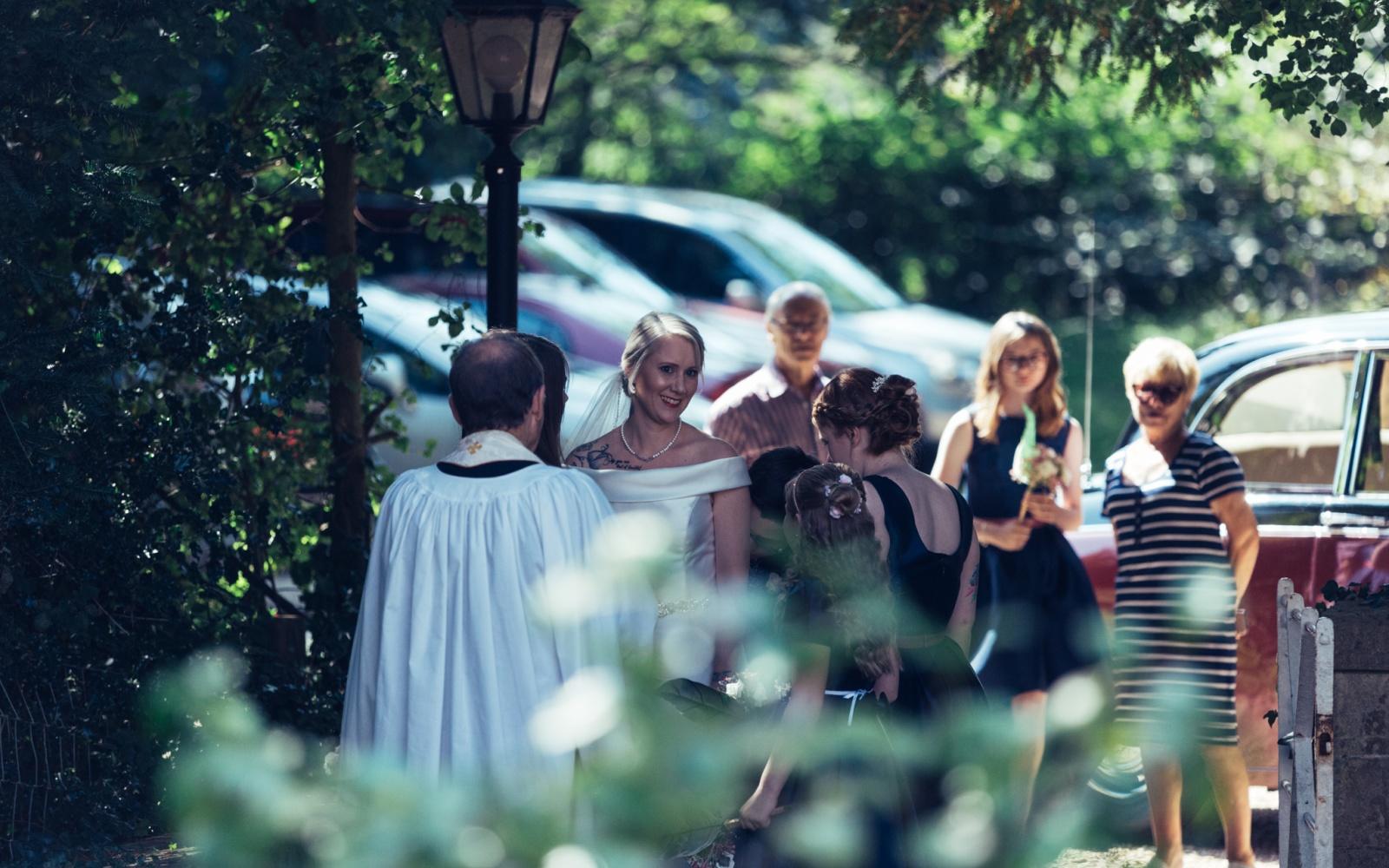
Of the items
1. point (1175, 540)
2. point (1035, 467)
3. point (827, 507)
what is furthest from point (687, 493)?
point (1175, 540)

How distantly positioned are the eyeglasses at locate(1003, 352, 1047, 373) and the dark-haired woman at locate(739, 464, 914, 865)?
2.42 metres

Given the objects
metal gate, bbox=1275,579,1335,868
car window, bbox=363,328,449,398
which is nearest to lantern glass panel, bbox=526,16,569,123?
car window, bbox=363,328,449,398

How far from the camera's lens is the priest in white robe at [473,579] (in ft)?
12.5

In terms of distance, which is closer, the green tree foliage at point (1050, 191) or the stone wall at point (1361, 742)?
the stone wall at point (1361, 742)

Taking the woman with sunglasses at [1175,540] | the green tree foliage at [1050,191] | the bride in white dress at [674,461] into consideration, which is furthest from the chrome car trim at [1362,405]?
the green tree foliage at [1050,191]

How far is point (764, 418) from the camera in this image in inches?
254

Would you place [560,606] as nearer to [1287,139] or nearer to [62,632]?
[62,632]

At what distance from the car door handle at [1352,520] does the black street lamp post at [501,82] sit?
287 cm

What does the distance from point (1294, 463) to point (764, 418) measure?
2.16 metres

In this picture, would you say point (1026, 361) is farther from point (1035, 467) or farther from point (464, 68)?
point (464, 68)

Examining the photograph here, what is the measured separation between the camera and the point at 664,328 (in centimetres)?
494

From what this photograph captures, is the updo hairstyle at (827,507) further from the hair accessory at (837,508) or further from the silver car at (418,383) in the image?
the silver car at (418,383)

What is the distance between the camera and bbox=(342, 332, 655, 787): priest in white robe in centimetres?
380

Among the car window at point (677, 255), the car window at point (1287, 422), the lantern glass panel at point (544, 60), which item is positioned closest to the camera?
the lantern glass panel at point (544, 60)
